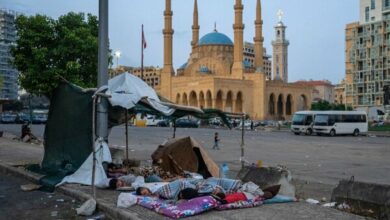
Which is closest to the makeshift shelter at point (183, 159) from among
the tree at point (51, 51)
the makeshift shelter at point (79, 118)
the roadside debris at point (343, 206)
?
the makeshift shelter at point (79, 118)

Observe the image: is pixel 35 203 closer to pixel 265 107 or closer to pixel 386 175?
pixel 386 175

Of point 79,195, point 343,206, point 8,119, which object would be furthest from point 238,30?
point 343,206

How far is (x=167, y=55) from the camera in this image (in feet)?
310

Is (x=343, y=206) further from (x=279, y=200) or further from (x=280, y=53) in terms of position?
(x=280, y=53)

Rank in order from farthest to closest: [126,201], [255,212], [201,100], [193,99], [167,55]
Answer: [167,55], [193,99], [201,100], [126,201], [255,212]

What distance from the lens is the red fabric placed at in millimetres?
7555

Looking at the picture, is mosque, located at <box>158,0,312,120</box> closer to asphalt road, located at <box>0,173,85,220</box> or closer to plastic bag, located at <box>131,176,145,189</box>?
asphalt road, located at <box>0,173,85,220</box>

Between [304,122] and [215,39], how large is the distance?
195 feet

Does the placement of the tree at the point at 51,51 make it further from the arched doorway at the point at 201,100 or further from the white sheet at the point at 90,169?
the arched doorway at the point at 201,100

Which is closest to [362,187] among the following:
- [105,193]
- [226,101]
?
[105,193]

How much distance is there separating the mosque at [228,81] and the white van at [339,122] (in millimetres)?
39264

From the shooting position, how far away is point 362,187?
25.7 feet

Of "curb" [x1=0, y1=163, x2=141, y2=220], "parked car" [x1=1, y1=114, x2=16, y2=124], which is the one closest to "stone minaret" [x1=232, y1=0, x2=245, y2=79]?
"parked car" [x1=1, y1=114, x2=16, y2=124]

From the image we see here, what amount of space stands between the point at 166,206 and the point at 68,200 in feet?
9.16
